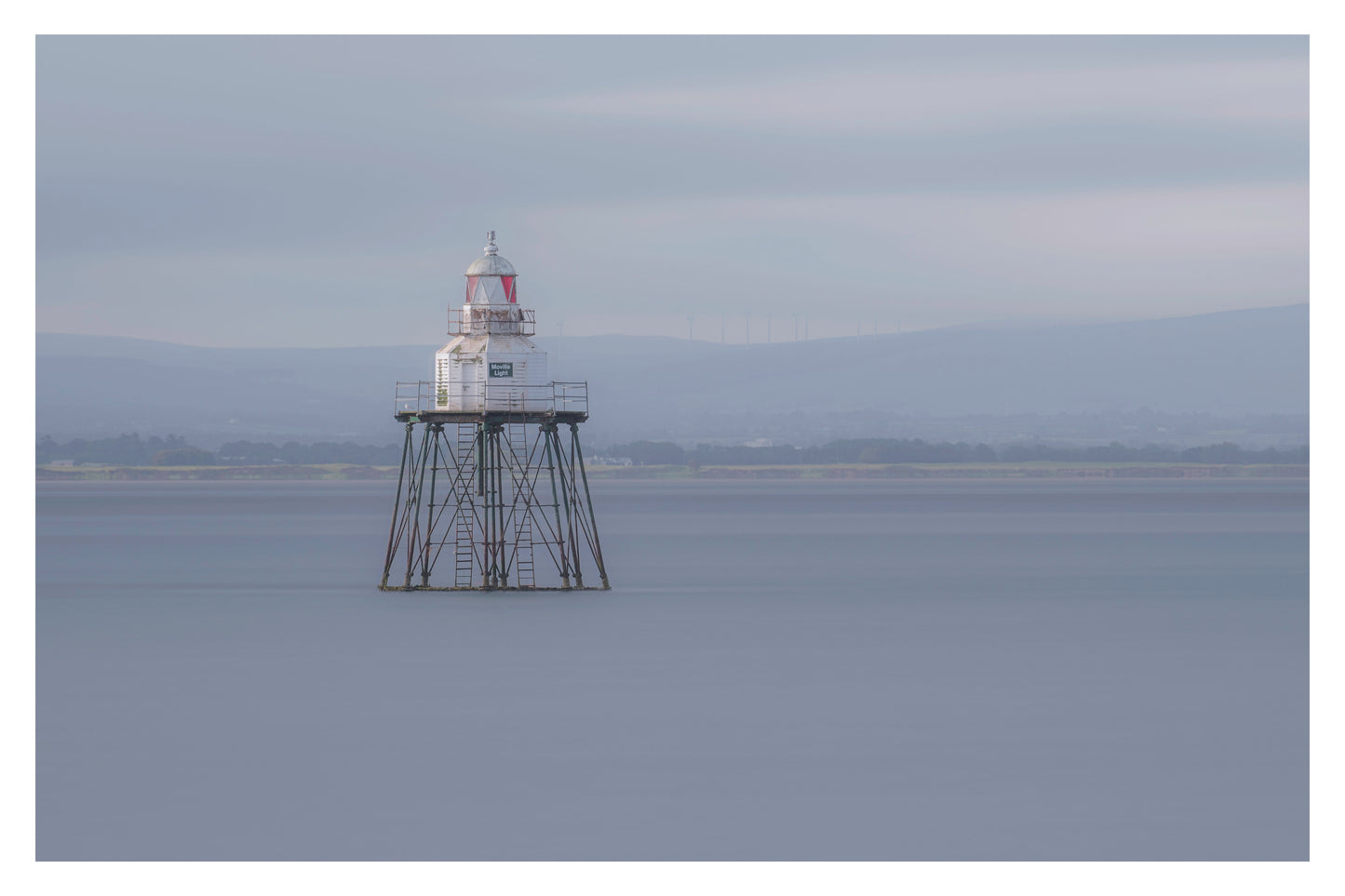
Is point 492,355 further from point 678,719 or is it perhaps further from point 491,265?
point 678,719

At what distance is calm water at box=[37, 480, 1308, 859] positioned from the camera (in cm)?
2583

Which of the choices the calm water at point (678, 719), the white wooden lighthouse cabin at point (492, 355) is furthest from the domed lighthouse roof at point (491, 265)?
the calm water at point (678, 719)

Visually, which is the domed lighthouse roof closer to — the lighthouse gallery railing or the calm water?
the lighthouse gallery railing

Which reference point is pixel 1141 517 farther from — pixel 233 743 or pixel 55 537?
pixel 233 743

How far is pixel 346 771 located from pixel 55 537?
8681 cm

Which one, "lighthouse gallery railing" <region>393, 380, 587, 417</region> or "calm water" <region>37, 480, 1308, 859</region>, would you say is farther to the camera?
"lighthouse gallery railing" <region>393, 380, 587, 417</region>

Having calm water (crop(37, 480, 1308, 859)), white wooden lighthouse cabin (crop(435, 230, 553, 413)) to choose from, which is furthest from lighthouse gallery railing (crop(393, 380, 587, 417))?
calm water (crop(37, 480, 1308, 859))

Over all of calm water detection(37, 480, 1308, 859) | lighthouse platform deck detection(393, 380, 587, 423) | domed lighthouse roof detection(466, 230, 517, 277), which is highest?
domed lighthouse roof detection(466, 230, 517, 277)

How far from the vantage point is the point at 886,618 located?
5353 centimetres

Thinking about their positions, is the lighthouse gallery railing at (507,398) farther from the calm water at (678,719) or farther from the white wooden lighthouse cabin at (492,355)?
the calm water at (678,719)

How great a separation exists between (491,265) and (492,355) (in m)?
2.46

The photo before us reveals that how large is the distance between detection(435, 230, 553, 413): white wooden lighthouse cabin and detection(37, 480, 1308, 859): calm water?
5.96 metres

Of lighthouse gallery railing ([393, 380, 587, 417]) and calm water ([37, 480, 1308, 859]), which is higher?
lighthouse gallery railing ([393, 380, 587, 417])

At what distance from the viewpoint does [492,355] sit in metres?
46.6
